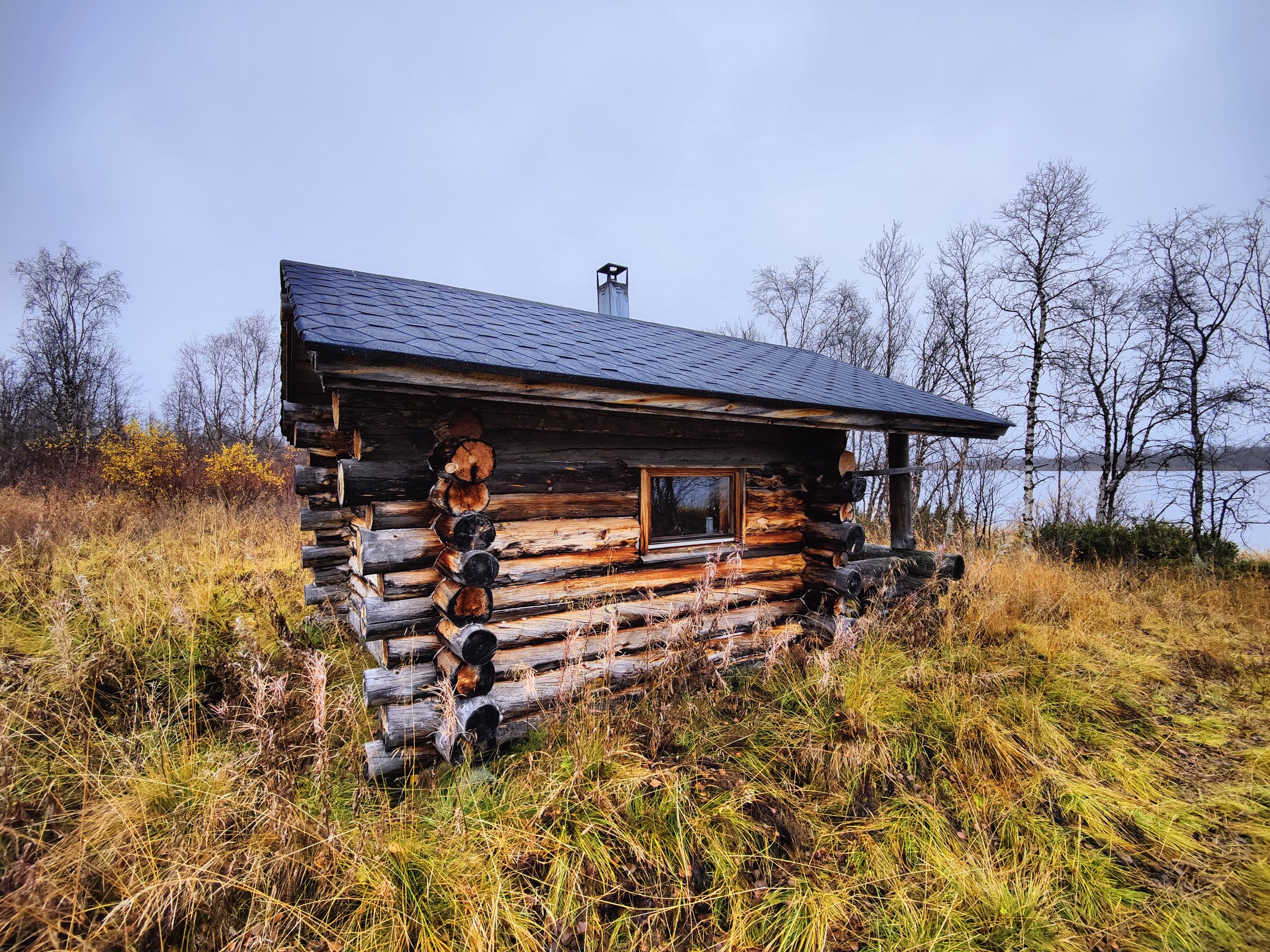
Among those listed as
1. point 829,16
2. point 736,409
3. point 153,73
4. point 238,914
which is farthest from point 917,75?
point 238,914

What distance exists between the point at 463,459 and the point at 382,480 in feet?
1.84

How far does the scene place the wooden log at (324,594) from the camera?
5.54m

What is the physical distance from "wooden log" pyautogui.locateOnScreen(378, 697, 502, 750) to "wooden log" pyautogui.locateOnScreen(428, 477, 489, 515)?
1.28 meters

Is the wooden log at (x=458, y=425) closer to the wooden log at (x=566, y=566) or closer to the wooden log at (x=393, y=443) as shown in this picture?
the wooden log at (x=393, y=443)

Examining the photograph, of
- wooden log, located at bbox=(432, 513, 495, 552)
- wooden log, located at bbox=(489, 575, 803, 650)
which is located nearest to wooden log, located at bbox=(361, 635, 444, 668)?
wooden log, located at bbox=(489, 575, 803, 650)

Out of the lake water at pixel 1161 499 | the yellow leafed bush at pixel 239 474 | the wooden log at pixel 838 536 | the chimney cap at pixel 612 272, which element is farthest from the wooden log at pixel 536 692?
the yellow leafed bush at pixel 239 474

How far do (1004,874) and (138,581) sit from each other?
24.1ft

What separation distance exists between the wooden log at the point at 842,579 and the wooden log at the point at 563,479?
234 cm

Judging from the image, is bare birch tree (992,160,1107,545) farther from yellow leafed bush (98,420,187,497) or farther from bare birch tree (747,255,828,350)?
yellow leafed bush (98,420,187,497)

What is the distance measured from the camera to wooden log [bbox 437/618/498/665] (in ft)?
10.5

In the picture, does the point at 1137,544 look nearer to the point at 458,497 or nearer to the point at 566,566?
the point at 566,566

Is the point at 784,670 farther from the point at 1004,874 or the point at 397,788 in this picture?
the point at 397,788

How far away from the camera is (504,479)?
3.62 meters

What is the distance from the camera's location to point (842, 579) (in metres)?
4.98
